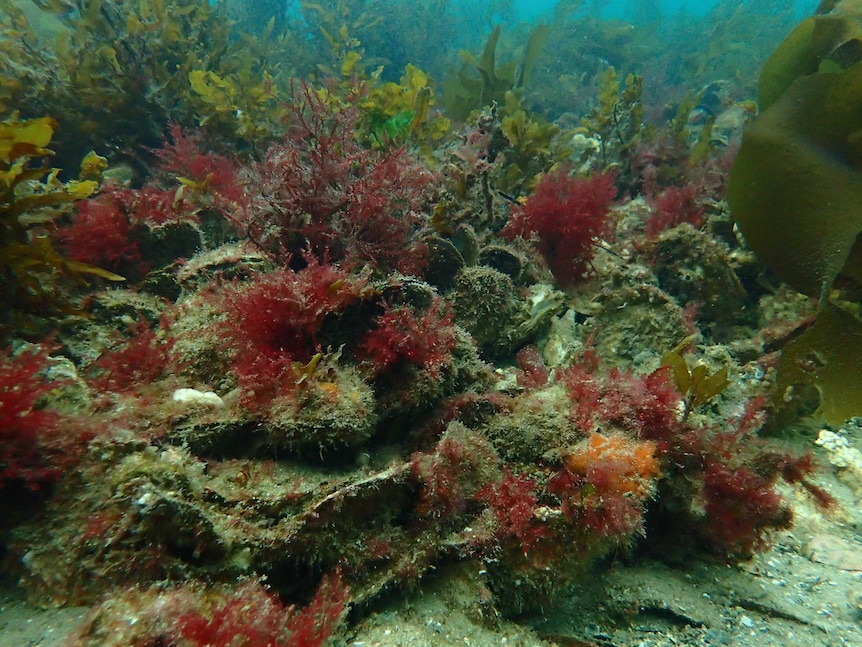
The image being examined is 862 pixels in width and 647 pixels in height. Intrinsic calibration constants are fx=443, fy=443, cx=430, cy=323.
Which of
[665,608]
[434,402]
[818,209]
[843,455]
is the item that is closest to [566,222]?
[818,209]

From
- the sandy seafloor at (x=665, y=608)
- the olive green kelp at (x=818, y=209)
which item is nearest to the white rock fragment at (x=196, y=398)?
the sandy seafloor at (x=665, y=608)

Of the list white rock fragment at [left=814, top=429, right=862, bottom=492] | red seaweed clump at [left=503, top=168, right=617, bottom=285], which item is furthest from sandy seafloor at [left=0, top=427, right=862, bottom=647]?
red seaweed clump at [left=503, top=168, right=617, bottom=285]

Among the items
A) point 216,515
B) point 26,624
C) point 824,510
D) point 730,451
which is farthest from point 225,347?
point 824,510

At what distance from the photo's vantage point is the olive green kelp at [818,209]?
3.20m

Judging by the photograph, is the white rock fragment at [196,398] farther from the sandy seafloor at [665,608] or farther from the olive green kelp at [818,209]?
the olive green kelp at [818,209]

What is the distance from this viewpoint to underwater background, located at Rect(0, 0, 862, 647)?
205cm

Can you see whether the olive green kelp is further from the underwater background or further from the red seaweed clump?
the red seaweed clump

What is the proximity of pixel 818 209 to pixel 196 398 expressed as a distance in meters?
4.87

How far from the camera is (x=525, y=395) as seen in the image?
9.53 ft

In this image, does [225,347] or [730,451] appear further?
[225,347]

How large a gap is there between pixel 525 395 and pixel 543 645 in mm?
1338

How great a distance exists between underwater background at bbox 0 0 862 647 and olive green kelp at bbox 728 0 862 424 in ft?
0.06

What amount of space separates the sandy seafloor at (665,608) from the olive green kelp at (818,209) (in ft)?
3.51

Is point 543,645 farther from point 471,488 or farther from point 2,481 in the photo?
point 2,481
